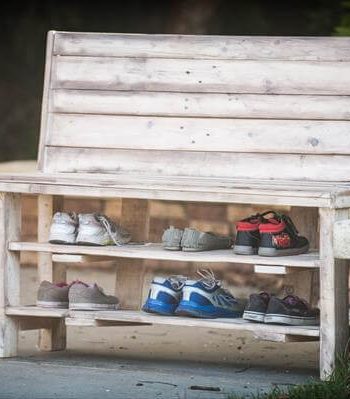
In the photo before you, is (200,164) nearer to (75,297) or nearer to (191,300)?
(191,300)

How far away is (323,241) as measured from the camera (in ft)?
16.3

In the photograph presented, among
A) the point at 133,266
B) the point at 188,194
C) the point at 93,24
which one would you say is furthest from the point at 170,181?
the point at 93,24

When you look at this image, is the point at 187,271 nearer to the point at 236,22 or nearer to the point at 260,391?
the point at 236,22

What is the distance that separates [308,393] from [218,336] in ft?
6.85

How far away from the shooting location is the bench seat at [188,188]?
5.01 meters

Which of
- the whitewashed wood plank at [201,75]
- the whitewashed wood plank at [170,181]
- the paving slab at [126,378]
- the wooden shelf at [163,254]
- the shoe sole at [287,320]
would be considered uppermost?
the whitewashed wood plank at [201,75]

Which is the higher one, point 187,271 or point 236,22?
point 236,22

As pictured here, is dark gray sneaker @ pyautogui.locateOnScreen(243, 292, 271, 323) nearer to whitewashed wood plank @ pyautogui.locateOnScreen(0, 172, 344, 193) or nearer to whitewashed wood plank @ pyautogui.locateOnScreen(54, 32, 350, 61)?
whitewashed wood plank @ pyautogui.locateOnScreen(0, 172, 344, 193)

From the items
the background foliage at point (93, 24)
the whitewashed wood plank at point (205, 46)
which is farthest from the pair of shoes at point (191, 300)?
the background foliage at point (93, 24)

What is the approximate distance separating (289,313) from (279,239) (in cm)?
31

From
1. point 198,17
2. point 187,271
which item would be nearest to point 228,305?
point 187,271

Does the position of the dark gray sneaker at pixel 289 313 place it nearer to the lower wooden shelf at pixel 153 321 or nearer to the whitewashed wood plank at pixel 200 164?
the lower wooden shelf at pixel 153 321

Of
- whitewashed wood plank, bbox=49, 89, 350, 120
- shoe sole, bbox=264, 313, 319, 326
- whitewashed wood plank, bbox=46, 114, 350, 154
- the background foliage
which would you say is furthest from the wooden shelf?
the background foliage

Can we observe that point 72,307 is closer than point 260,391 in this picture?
No
